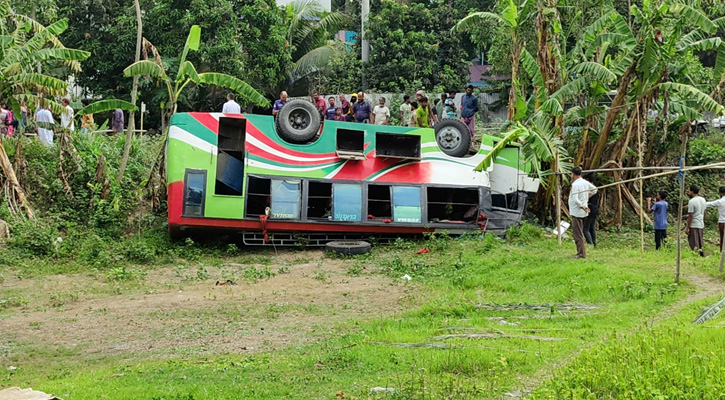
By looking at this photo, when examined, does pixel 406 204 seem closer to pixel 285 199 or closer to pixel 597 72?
pixel 285 199

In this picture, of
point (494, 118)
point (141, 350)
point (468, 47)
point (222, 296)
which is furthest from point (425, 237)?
point (468, 47)

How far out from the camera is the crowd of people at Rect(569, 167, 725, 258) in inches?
623

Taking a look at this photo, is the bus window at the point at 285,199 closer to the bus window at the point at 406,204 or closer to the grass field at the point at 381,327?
the grass field at the point at 381,327

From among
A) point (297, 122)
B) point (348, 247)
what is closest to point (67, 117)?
point (297, 122)

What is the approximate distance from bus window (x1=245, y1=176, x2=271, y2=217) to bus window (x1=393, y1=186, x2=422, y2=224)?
3.19 metres

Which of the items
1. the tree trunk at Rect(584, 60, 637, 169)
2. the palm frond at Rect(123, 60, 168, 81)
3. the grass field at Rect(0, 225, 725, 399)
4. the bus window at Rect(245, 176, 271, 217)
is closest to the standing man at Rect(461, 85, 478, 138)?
the tree trunk at Rect(584, 60, 637, 169)

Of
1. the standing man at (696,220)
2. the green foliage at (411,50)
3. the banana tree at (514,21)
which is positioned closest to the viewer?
the standing man at (696,220)

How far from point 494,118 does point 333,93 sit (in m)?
6.76

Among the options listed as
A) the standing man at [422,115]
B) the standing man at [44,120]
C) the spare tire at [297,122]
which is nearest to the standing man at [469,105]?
the standing man at [422,115]

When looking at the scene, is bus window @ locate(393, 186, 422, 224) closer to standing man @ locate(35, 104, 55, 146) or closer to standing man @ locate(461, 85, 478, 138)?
standing man @ locate(461, 85, 478, 138)

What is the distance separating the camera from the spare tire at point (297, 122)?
19461 mm

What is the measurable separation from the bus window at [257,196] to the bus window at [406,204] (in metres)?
3.19

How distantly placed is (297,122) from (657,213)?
28.7 ft

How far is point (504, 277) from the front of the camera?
50.6 feet
